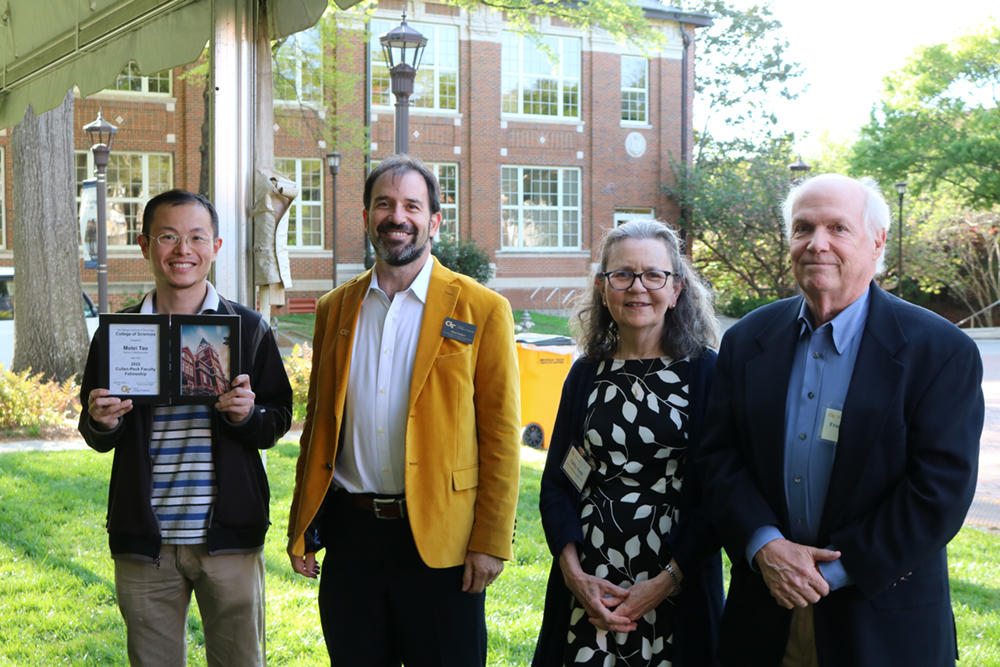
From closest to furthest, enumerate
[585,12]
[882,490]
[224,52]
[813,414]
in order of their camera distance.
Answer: [882,490], [813,414], [224,52], [585,12]

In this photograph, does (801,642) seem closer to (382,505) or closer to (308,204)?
(382,505)

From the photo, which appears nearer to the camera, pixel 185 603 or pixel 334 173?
pixel 185 603

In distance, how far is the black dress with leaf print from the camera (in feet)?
8.38

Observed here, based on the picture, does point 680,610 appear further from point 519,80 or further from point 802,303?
point 519,80

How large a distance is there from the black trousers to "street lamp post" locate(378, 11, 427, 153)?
23.1 feet

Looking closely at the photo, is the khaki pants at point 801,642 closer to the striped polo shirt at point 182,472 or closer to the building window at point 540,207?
the striped polo shirt at point 182,472

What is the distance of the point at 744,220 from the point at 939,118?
22.5 ft

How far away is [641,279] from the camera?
2682 millimetres

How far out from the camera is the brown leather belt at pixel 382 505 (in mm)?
2629

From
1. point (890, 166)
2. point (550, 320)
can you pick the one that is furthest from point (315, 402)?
point (890, 166)

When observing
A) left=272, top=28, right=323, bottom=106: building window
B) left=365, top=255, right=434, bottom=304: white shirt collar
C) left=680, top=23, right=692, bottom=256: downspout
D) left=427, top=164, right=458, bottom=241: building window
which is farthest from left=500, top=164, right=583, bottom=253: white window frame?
left=365, top=255, right=434, bottom=304: white shirt collar

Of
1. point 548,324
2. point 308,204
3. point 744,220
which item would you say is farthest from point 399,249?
point 744,220

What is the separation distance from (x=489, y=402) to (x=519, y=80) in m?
25.7

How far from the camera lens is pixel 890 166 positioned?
26.9 metres
